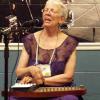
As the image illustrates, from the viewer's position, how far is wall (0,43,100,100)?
3350mm

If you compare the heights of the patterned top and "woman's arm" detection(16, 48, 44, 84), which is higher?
the patterned top

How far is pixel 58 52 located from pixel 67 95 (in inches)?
16.5

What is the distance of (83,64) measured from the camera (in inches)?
133

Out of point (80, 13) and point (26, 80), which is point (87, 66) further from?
point (26, 80)

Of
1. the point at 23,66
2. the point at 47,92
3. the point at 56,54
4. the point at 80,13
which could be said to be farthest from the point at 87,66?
the point at 47,92

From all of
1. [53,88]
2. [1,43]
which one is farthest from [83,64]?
[53,88]

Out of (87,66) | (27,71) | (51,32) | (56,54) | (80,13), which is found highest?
(80,13)

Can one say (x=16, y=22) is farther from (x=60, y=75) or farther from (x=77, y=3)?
(x=60, y=75)

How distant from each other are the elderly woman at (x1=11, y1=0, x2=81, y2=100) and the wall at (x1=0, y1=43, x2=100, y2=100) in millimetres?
572

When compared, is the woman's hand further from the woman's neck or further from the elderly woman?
the woman's neck

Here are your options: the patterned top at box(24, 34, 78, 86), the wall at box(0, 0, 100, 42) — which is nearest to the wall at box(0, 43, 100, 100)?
the wall at box(0, 0, 100, 42)

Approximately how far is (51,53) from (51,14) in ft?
0.97

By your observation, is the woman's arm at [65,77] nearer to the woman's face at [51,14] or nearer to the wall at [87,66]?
the woman's face at [51,14]

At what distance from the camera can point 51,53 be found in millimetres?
2738
